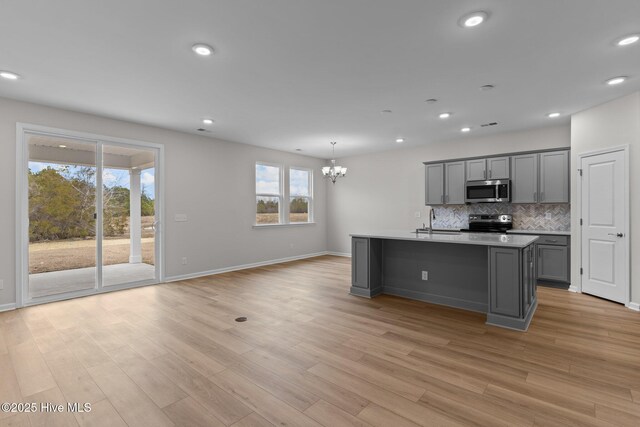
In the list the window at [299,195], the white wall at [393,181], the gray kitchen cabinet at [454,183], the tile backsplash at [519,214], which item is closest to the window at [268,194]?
the window at [299,195]

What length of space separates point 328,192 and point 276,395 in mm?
7165

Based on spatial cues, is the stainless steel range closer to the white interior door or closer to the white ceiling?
the white interior door

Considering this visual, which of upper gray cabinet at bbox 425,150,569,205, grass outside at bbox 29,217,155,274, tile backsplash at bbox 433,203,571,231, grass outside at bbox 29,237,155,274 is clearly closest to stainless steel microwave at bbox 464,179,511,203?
upper gray cabinet at bbox 425,150,569,205

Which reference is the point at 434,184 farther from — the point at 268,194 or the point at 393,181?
the point at 268,194

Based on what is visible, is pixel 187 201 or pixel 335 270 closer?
pixel 187 201

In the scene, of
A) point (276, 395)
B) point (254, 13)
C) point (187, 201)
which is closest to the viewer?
point (276, 395)

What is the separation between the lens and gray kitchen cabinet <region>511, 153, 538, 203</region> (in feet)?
18.0

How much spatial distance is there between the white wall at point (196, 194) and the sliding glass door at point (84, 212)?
17cm

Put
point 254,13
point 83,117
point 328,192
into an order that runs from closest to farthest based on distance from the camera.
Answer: point 254,13, point 83,117, point 328,192

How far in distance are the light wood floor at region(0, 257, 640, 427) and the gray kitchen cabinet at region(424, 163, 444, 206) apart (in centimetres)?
287

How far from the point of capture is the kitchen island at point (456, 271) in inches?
132

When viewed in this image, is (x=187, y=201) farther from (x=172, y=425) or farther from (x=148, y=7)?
(x=172, y=425)

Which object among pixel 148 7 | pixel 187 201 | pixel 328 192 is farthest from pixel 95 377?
pixel 328 192

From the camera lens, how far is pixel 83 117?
4.67m
